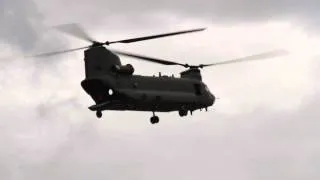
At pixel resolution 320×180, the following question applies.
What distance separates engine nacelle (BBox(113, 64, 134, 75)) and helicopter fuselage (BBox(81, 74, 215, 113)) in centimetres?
57

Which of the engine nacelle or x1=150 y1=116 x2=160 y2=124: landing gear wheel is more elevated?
the engine nacelle

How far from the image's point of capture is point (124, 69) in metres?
126

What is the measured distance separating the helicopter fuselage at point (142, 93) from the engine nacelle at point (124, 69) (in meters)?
0.57

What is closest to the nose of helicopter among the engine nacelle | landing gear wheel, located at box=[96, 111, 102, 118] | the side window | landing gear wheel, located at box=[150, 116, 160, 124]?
the side window

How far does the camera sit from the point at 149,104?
128125 mm

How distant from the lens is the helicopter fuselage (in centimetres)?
12362

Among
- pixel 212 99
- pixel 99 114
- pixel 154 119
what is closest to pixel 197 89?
pixel 212 99

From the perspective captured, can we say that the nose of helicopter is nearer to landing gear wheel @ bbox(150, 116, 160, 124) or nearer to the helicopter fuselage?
the helicopter fuselage

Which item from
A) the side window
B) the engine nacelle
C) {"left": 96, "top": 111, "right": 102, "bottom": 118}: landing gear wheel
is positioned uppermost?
the side window

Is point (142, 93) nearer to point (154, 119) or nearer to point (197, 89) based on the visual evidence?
point (154, 119)

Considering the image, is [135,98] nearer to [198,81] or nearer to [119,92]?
[119,92]

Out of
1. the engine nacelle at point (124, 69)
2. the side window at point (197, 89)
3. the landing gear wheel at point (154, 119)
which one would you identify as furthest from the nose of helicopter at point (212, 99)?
the engine nacelle at point (124, 69)

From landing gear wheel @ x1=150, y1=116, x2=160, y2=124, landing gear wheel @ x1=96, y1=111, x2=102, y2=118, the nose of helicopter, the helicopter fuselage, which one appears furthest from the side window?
landing gear wheel @ x1=96, y1=111, x2=102, y2=118

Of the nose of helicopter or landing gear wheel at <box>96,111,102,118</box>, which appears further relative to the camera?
the nose of helicopter
